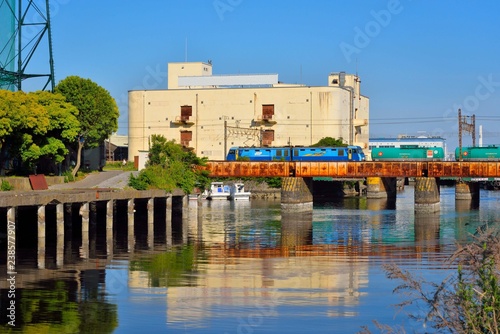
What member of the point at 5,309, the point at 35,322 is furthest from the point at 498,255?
the point at 5,309

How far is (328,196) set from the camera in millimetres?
136250

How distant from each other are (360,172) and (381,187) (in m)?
35.0

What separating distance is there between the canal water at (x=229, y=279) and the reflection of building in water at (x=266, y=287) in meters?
0.05

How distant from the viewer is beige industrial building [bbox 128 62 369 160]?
129 metres

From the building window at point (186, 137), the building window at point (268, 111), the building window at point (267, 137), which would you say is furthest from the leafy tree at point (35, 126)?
the building window at point (267, 137)

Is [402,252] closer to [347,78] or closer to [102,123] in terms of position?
[102,123]

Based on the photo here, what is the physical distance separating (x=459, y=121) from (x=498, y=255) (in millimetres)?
114138

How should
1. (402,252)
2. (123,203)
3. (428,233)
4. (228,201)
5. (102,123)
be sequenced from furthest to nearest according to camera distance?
(228,201), (102,123), (123,203), (428,233), (402,252)

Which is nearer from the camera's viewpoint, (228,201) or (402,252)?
(402,252)

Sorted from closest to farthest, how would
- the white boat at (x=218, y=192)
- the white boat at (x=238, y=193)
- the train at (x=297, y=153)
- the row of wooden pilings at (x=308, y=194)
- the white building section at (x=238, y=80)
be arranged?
the row of wooden pilings at (x=308, y=194) < the train at (x=297, y=153) < the white boat at (x=218, y=192) < the white boat at (x=238, y=193) < the white building section at (x=238, y=80)

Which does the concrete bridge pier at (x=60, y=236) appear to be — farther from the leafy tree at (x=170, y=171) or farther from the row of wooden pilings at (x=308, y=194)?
the row of wooden pilings at (x=308, y=194)

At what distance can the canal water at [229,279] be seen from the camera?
31656mm

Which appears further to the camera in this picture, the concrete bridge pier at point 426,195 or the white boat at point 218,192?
the white boat at point 218,192

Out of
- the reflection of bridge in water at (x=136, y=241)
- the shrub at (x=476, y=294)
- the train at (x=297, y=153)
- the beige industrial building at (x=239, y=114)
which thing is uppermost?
the beige industrial building at (x=239, y=114)
